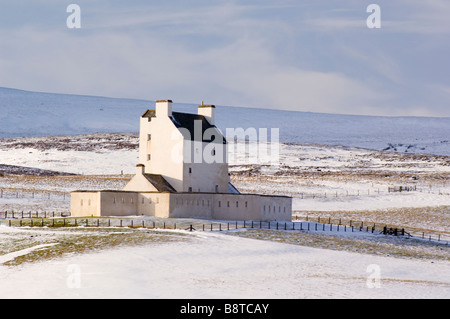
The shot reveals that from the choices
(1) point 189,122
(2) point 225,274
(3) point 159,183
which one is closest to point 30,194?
(3) point 159,183

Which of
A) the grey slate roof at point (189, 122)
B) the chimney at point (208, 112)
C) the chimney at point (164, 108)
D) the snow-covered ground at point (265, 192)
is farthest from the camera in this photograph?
the chimney at point (208, 112)

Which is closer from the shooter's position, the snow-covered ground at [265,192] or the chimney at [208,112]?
the snow-covered ground at [265,192]

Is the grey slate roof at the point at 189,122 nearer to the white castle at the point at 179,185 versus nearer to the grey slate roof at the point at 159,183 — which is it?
the white castle at the point at 179,185

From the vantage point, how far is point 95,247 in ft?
175

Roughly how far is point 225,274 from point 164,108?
2828 cm

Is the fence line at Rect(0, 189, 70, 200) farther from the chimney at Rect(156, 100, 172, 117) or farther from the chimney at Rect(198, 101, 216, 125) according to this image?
the chimney at Rect(198, 101, 216, 125)

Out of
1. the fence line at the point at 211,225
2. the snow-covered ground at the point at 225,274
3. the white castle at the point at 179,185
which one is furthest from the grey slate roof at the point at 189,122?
the snow-covered ground at the point at 225,274

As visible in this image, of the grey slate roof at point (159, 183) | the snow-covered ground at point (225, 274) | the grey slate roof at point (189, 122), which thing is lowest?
the snow-covered ground at point (225, 274)

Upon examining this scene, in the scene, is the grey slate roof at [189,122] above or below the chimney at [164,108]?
below

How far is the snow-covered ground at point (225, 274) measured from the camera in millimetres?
41094

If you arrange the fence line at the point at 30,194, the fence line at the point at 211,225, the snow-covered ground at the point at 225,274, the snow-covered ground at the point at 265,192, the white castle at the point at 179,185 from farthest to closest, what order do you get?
the fence line at the point at 30,194
the white castle at the point at 179,185
the fence line at the point at 211,225
the snow-covered ground at the point at 265,192
the snow-covered ground at the point at 225,274

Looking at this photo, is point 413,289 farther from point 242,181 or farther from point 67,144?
point 67,144
